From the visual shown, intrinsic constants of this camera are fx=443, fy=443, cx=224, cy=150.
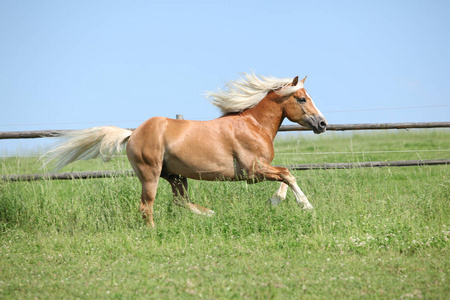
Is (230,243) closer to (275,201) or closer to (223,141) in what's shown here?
(275,201)

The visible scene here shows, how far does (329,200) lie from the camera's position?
6.91m

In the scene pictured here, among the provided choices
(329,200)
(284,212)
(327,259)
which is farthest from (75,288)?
(329,200)

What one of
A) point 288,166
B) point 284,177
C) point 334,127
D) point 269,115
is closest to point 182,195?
point 284,177

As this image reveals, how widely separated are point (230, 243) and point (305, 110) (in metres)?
2.32

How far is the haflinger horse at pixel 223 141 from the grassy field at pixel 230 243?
42 centimetres

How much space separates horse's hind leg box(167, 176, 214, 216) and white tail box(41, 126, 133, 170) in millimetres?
941

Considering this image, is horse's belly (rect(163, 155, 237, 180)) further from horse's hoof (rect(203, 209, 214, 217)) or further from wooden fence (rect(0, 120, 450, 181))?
wooden fence (rect(0, 120, 450, 181))

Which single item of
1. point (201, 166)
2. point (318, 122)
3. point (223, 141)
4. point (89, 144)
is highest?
point (318, 122)

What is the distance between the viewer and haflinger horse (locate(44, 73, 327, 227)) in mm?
6234

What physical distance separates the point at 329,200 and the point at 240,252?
92.9 inches

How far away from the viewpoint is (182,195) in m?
6.79

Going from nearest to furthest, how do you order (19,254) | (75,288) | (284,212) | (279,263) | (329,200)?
(75,288), (279,263), (19,254), (284,212), (329,200)

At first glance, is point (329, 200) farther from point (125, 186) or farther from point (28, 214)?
point (28, 214)

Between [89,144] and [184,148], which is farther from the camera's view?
[89,144]
